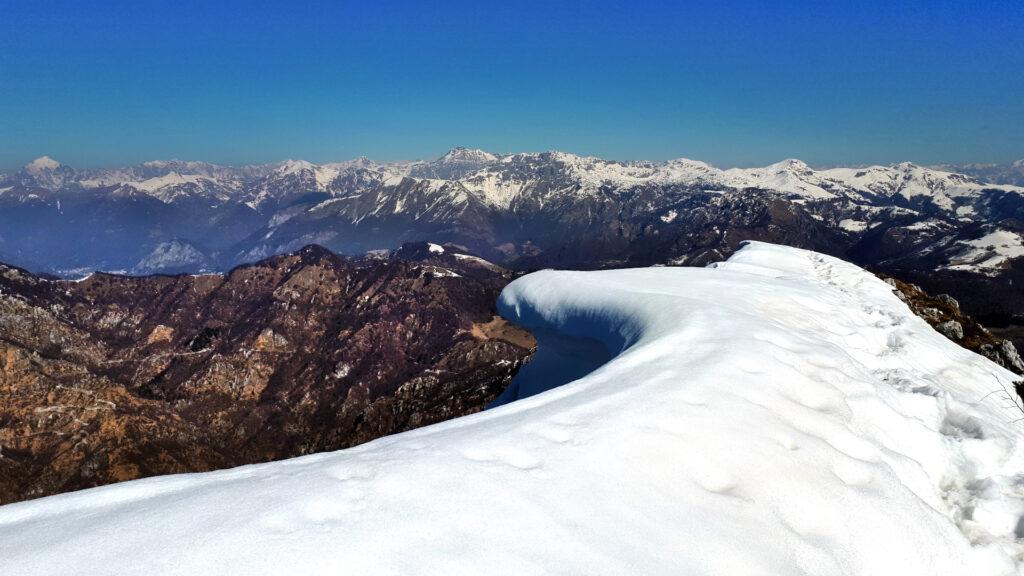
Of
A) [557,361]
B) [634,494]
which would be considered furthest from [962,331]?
[634,494]

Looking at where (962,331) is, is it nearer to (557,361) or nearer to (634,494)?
(557,361)

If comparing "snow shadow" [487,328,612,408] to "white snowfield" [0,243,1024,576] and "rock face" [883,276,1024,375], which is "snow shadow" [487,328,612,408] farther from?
"rock face" [883,276,1024,375]

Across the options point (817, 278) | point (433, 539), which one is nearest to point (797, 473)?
point (433, 539)

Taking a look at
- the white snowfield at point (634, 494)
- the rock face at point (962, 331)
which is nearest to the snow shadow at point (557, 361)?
the white snowfield at point (634, 494)

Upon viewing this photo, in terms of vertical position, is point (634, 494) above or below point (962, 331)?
above

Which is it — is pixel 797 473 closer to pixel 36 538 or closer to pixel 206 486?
pixel 206 486

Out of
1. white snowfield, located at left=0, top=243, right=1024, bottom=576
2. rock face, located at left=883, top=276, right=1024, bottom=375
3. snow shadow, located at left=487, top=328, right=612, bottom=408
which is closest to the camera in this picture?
white snowfield, located at left=0, top=243, right=1024, bottom=576

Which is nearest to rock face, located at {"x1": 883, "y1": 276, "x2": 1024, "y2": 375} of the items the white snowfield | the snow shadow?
the white snowfield

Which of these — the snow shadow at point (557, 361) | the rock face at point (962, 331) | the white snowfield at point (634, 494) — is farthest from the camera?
the rock face at point (962, 331)

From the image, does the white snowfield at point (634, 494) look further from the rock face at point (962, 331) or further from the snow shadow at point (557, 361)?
the rock face at point (962, 331)
